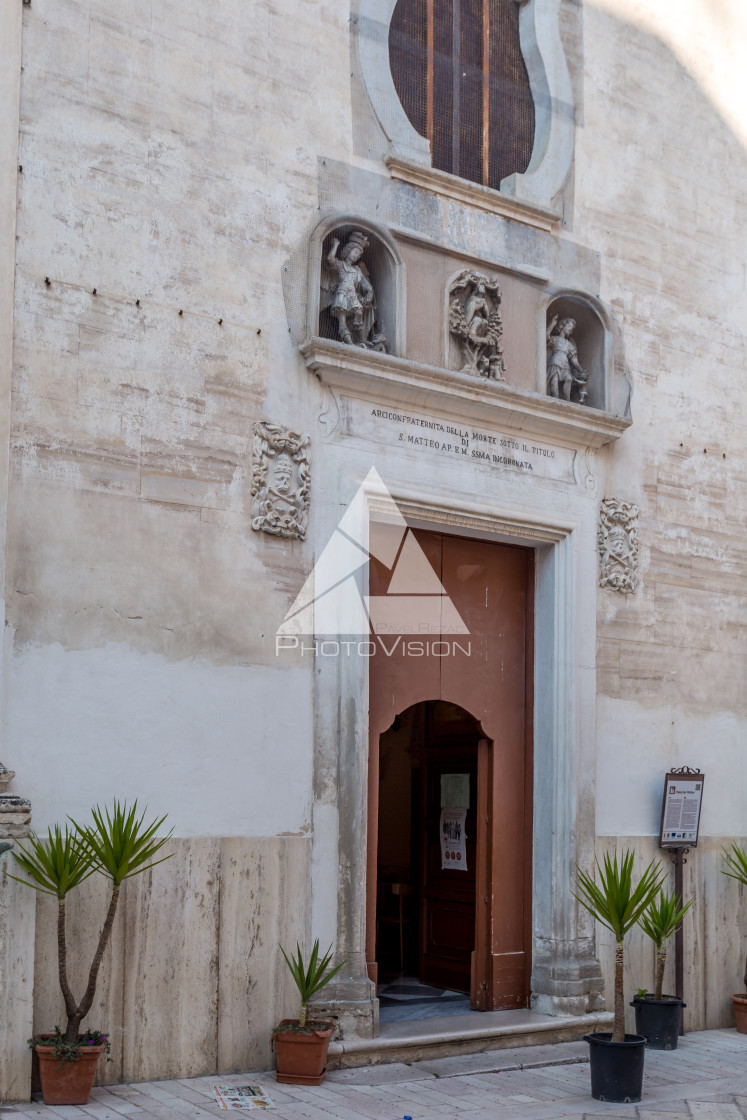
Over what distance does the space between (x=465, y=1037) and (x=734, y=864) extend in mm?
3058

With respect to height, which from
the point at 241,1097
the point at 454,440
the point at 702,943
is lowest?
the point at 241,1097

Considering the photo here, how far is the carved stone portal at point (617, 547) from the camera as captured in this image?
9.48m

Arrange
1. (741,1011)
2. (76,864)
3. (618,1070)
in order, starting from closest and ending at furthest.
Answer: (76,864), (618,1070), (741,1011)

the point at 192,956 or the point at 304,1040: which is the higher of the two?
the point at 192,956

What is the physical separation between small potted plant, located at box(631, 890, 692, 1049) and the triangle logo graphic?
244cm

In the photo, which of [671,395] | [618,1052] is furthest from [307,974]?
[671,395]

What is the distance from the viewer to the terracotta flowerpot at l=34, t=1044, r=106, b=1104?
20.4 ft

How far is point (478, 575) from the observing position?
9148 mm

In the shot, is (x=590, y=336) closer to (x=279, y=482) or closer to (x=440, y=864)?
(x=279, y=482)

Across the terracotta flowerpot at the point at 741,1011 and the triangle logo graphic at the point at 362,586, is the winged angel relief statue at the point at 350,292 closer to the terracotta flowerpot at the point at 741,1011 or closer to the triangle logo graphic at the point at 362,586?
the triangle logo graphic at the point at 362,586

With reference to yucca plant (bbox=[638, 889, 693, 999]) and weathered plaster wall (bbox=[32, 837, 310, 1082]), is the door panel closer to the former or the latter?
yucca plant (bbox=[638, 889, 693, 999])

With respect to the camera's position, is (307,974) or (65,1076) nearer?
(65,1076)

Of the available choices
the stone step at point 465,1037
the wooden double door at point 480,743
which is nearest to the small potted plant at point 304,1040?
the stone step at point 465,1037

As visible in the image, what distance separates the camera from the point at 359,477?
8.11m
